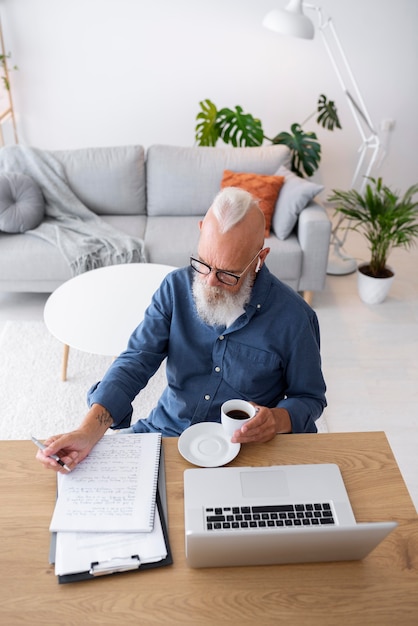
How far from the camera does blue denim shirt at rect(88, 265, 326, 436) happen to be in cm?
131

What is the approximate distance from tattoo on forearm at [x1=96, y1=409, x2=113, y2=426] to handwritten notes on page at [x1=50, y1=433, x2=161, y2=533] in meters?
0.05

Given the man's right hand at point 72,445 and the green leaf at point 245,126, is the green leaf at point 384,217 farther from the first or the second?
the man's right hand at point 72,445

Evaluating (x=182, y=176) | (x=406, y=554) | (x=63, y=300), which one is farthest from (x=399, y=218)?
(x=406, y=554)

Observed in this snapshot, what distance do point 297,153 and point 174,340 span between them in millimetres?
2363

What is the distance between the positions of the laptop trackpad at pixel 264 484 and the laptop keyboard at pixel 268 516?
3cm

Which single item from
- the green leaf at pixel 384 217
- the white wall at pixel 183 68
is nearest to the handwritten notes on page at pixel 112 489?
the green leaf at pixel 384 217

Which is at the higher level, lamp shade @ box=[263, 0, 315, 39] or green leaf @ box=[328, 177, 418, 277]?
lamp shade @ box=[263, 0, 315, 39]

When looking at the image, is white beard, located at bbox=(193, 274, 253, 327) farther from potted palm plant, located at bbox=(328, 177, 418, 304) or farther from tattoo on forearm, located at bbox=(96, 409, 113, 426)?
potted palm plant, located at bbox=(328, 177, 418, 304)

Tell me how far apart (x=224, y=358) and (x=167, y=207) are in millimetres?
2080

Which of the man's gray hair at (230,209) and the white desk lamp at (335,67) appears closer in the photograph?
the man's gray hair at (230,209)

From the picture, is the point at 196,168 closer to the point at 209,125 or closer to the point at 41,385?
the point at 209,125

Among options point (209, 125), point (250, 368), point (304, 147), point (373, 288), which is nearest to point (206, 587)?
point (250, 368)

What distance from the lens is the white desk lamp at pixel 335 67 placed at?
9.40 feet

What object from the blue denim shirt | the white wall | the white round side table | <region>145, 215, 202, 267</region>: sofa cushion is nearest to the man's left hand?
the blue denim shirt
